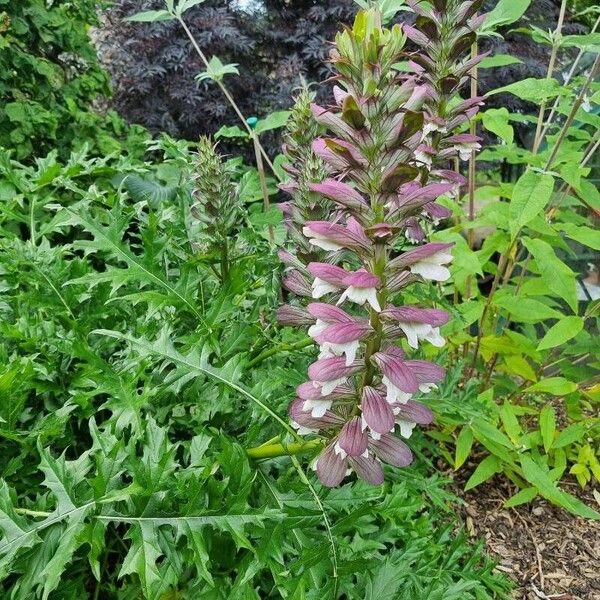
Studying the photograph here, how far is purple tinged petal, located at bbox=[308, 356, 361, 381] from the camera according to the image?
104 cm

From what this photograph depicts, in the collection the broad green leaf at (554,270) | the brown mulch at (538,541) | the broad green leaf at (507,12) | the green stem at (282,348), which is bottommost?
the brown mulch at (538,541)

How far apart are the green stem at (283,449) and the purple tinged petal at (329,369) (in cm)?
25

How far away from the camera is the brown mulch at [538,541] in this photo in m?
2.04

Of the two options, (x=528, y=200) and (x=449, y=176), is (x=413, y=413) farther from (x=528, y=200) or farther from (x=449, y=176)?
(x=528, y=200)

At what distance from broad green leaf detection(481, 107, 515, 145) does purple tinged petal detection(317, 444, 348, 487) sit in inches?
52.5

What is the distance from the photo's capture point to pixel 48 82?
3488 mm

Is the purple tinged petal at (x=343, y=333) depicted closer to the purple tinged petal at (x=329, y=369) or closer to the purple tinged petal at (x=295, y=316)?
the purple tinged petal at (x=329, y=369)

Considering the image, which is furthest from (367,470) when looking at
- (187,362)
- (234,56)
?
(234,56)

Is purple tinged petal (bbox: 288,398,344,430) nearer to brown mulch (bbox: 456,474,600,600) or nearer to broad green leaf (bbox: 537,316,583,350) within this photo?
broad green leaf (bbox: 537,316,583,350)

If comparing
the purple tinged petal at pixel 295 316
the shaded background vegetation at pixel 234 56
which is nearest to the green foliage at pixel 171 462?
the purple tinged petal at pixel 295 316

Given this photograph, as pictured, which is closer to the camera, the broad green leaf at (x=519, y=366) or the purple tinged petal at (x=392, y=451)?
the purple tinged petal at (x=392, y=451)

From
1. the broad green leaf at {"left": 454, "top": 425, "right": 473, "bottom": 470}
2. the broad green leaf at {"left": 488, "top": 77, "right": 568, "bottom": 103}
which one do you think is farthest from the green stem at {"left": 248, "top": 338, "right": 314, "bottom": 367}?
the broad green leaf at {"left": 488, "top": 77, "right": 568, "bottom": 103}

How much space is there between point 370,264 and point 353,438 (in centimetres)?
34

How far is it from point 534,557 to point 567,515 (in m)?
0.28
